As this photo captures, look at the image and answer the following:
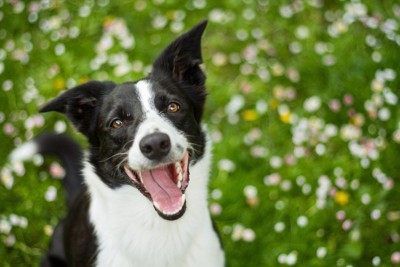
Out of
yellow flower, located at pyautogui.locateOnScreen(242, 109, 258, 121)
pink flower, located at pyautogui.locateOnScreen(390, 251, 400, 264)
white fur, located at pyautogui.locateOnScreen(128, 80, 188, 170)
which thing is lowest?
pink flower, located at pyautogui.locateOnScreen(390, 251, 400, 264)

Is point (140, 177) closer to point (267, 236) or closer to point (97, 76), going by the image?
point (267, 236)

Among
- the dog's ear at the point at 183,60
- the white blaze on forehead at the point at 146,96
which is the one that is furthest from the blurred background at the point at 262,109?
the white blaze on forehead at the point at 146,96

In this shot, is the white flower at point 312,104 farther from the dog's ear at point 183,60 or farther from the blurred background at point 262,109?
the dog's ear at point 183,60

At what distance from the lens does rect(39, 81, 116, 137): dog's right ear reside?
318cm

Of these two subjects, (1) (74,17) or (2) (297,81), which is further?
(1) (74,17)

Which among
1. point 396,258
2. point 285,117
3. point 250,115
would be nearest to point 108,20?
point 250,115

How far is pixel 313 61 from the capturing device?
5242mm

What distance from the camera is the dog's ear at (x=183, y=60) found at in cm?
321

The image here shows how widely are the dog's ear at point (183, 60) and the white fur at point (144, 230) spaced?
→ 23.3 inches

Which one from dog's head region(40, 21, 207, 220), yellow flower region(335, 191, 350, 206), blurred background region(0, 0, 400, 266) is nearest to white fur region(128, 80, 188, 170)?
dog's head region(40, 21, 207, 220)

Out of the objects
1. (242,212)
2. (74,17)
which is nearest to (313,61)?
(242,212)

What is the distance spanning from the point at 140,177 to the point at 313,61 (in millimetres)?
→ 2820

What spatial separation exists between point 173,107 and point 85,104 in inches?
22.9

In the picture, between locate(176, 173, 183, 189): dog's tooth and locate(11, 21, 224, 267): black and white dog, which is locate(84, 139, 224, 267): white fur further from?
locate(176, 173, 183, 189): dog's tooth
